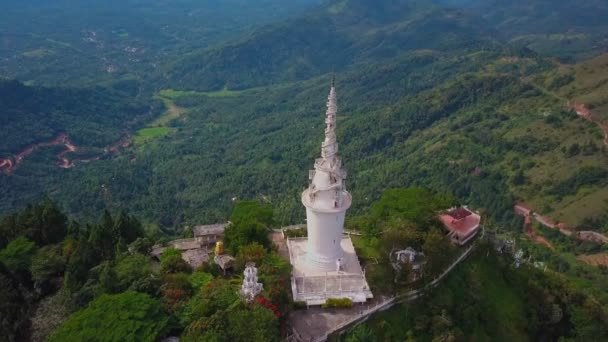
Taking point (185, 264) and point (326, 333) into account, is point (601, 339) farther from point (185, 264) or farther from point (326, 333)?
point (185, 264)

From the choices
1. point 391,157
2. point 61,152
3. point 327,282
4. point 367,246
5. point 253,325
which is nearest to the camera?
point 253,325

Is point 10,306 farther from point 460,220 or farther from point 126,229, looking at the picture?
point 460,220

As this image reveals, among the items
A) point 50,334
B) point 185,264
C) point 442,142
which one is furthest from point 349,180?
point 50,334

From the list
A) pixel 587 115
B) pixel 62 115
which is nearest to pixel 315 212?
pixel 587 115

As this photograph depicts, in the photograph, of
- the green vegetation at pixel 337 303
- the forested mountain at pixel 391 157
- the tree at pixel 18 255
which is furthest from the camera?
the forested mountain at pixel 391 157

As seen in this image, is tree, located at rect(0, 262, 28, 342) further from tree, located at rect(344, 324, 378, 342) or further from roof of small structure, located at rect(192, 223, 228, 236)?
tree, located at rect(344, 324, 378, 342)

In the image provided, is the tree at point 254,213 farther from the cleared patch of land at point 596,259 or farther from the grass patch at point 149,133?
the grass patch at point 149,133

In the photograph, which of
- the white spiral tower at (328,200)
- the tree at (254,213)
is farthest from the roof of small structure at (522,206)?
the white spiral tower at (328,200)
